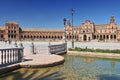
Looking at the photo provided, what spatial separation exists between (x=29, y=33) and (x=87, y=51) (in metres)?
104

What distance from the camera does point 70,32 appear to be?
122250 millimetres

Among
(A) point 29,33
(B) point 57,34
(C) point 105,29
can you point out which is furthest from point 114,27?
(A) point 29,33

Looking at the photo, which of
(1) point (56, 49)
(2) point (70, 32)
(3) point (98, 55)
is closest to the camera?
(3) point (98, 55)

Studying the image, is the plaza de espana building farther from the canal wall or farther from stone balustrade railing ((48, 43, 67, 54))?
the canal wall

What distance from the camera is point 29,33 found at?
124188 mm

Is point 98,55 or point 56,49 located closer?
point 98,55

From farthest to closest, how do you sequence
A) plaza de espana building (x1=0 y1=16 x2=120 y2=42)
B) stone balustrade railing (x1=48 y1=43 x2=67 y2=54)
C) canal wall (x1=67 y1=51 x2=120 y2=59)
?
plaza de espana building (x1=0 y1=16 x2=120 y2=42) → canal wall (x1=67 y1=51 x2=120 y2=59) → stone balustrade railing (x1=48 y1=43 x2=67 y2=54)

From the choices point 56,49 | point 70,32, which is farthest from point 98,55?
point 70,32

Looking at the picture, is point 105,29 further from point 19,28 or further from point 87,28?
point 19,28

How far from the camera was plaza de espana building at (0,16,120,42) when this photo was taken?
105 metres

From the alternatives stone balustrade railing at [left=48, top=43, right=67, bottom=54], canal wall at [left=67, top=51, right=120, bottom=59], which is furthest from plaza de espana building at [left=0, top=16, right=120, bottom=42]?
canal wall at [left=67, top=51, right=120, bottom=59]

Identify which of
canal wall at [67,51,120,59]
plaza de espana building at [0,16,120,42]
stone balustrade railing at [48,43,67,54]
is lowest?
canal wall at [67,51,120,59]

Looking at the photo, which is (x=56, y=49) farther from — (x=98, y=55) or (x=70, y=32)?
(x=70, y=32)

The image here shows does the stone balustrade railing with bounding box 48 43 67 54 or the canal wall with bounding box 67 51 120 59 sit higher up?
the stone balustrade railing with bounding box 48 43 67 54
